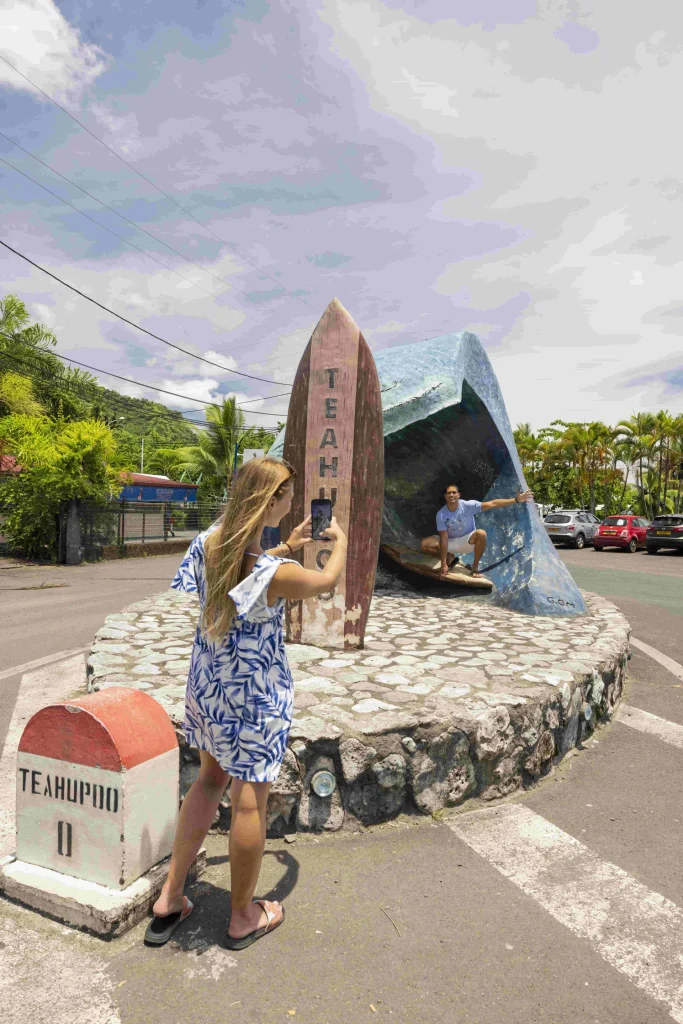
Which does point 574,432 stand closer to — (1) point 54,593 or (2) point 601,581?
(2) point 601,581

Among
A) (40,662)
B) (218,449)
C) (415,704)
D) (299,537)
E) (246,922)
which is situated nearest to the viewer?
(246,922)

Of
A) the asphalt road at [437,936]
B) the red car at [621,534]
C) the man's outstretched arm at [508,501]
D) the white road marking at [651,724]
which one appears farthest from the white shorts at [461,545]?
the red car at [621,534]

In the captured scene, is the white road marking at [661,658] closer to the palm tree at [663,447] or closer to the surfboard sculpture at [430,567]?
the surfboard sculpture at [430,567]

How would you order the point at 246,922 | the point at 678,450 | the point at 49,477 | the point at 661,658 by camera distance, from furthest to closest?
1. the point at 678,450
2. the point at 49,477
3. the point at 661,658
4. the point at 246,922

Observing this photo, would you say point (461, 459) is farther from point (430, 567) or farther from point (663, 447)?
point (663, 447)

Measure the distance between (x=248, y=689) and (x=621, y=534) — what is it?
2156cm

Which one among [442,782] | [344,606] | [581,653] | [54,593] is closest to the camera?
[442,782]

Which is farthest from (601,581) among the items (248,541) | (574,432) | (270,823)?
(574,432)

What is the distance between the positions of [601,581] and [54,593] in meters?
10.0

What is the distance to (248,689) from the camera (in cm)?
211

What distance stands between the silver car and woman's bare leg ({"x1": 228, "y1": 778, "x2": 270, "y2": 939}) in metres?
21.1

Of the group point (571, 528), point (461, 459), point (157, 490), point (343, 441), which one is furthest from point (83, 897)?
point (157, 490)

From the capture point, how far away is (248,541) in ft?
6.92

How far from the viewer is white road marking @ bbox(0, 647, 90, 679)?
562cm
